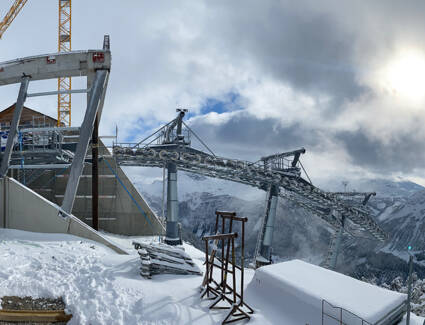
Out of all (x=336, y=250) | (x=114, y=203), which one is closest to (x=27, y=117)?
(x=114, y=203)

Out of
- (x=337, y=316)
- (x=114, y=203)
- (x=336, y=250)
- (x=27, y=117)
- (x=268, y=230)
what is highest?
(x=27, y=117)

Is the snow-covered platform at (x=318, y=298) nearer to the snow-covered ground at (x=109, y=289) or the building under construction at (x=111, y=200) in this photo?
the snow-covered ground at (x=109, y=289)

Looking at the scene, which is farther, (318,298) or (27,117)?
(27,117)

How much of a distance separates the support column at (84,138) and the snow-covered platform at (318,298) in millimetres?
9802

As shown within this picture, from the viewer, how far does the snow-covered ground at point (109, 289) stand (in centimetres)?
616

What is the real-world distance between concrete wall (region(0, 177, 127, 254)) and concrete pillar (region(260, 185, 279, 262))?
44.0ft

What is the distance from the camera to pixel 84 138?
1361 cm

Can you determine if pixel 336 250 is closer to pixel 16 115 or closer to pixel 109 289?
pixel 109 289

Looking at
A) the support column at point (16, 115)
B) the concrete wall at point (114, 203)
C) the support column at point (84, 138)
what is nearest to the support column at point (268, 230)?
the concrete wall at point (114, 203)

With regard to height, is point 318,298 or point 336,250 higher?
point 318,298

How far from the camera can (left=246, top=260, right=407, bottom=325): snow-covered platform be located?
612 cm

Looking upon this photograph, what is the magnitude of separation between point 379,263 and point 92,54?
2243 inches

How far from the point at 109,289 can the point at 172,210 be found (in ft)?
37.2

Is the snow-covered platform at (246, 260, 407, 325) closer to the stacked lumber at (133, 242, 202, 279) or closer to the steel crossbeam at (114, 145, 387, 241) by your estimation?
the stacked lumber at (133, 242, 202, 279)
